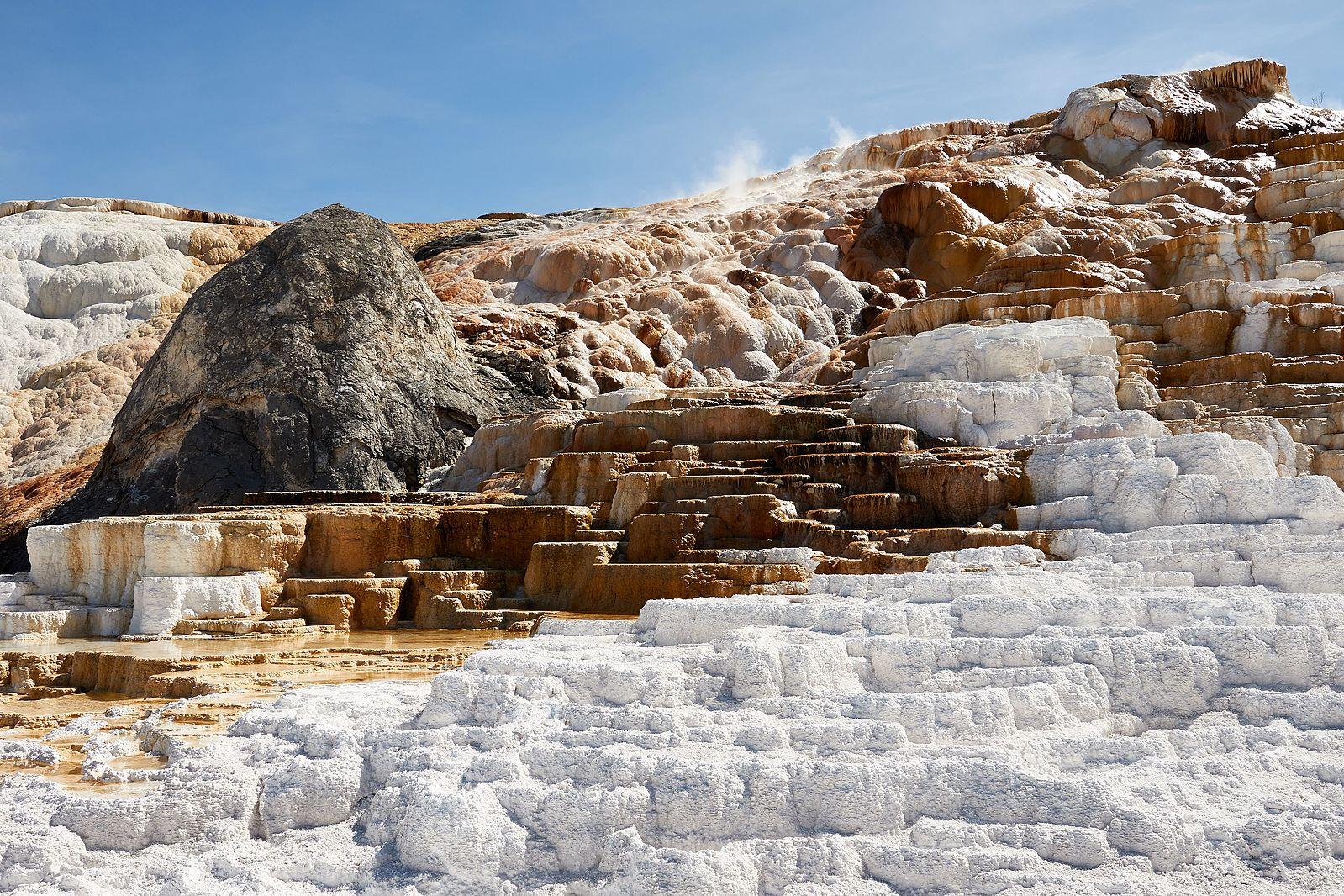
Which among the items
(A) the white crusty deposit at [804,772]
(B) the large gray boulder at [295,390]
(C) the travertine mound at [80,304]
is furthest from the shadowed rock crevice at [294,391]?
(A) the white crusty deposit at [804,772]

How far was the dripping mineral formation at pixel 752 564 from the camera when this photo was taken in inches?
163

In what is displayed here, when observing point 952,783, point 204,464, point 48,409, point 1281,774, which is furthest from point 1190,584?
point 48,409

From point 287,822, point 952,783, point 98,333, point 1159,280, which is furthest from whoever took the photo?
point 98,333

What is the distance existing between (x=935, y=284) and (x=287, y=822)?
2044cm

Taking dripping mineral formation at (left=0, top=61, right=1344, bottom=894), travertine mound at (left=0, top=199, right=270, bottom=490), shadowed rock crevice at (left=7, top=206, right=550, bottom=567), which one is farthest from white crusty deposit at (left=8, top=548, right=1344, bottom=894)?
travertine mound at (left=0, top=199, right=270, bottom=490)

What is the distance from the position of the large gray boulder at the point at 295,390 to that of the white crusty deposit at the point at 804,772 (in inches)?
406

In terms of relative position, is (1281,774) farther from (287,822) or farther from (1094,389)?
(1094,389)

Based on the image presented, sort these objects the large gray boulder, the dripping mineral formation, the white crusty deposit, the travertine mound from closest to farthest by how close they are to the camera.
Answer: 1. the white crusty deposit
2. the dripping mineral formation
3. the large gray boulder
4. the travertine mound

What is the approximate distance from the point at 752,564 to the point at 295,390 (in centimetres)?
917

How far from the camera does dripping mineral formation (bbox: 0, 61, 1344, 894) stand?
4133 millimetres

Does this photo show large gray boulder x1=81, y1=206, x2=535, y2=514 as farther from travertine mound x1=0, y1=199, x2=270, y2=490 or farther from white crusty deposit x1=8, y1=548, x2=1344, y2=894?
white crusty deposit x1=8, y1=548, x2=1344, y2=894

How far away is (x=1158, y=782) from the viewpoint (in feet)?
13.8

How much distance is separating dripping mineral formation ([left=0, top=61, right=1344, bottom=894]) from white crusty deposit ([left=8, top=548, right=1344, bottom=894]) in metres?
0.02

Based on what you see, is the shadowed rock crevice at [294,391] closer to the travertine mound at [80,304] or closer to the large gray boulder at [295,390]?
the large gray boulder at [295,390]
